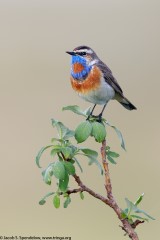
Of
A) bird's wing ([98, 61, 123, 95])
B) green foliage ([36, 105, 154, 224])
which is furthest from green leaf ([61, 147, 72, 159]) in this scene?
bird's wing ([98, 61, 123, 95])

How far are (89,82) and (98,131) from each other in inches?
91.2

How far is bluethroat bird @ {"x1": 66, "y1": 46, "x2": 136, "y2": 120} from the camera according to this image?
4668 millimetres

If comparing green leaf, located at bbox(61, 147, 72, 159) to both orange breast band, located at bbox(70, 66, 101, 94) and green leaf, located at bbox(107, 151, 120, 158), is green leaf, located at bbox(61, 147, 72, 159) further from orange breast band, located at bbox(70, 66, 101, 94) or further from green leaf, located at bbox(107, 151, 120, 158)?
orange breast band, located at bbox(70, 66, 101, 94)

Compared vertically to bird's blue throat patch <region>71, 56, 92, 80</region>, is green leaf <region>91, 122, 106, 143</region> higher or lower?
lower

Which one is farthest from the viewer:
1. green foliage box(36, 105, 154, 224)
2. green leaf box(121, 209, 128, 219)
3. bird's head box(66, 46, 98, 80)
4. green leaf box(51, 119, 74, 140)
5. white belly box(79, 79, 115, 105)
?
white belly box(79, 79, 115, 105)

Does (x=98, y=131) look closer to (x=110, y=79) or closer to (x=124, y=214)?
(x=124, y=214)

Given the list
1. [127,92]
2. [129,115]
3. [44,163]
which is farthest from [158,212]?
[127,92]

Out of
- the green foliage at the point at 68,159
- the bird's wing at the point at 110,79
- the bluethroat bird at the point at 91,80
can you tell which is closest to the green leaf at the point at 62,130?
the green foliage at the point at 68,159

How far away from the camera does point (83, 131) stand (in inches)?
97.1

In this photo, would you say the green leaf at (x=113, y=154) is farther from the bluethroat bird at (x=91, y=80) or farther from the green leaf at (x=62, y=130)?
the bluethroat bird at (x=91, y=80)

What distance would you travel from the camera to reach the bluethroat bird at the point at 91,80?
4668 millimetres

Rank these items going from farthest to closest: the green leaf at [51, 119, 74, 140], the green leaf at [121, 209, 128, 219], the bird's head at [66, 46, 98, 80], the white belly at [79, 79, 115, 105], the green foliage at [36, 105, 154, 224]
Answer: the white belly at [79, 79, 115, 105], the bird's head at [66, 46, 98, 80], the green leaf at [51, 119, 74, 140], the green foliage at [36, 105, 154, 224], the green leaf at [121, 209, 128, 219]

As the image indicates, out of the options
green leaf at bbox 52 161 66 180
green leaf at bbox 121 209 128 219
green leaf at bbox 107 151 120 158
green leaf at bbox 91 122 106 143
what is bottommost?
green leaf at bbox 121 209 128 219

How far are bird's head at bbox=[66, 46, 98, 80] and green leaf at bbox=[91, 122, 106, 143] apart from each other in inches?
80.2
